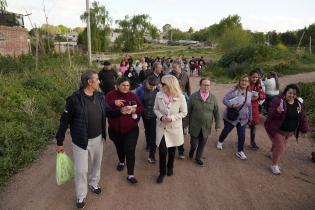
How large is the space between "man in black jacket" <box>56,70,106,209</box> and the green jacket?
1.97 m

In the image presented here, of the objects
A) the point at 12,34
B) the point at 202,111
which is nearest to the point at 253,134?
the point at 202,111

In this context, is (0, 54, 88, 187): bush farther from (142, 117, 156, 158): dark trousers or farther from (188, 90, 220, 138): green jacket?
(188, 90, 220, 138): green jacket

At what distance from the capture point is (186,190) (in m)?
4.90

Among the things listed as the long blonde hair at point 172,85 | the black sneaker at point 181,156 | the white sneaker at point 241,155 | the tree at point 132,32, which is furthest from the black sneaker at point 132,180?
the tree at point 132,32

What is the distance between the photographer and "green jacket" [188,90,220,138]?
5645 millimetres

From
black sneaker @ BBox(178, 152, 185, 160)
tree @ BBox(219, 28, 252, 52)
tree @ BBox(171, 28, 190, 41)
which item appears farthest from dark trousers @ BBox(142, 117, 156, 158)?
tree @ BBox(171, 28, 190, 41)

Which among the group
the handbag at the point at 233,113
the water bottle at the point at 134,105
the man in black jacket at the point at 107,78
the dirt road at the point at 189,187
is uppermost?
the man in black jacket at the point at 107,78

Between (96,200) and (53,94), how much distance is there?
6.16 m

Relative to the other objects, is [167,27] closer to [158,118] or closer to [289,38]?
[289,38]

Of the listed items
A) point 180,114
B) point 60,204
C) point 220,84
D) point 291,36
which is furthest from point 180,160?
point 291,36

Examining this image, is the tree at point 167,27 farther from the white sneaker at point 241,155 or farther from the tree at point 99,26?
the white sneaker at point 241,155

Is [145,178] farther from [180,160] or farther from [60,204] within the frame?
[60,204]

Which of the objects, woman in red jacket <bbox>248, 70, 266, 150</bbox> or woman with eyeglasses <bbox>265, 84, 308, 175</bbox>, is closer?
woman with eyeglasses <bbox>265, 84, 308, 175</bbox>

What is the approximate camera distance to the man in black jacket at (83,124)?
4082mm
